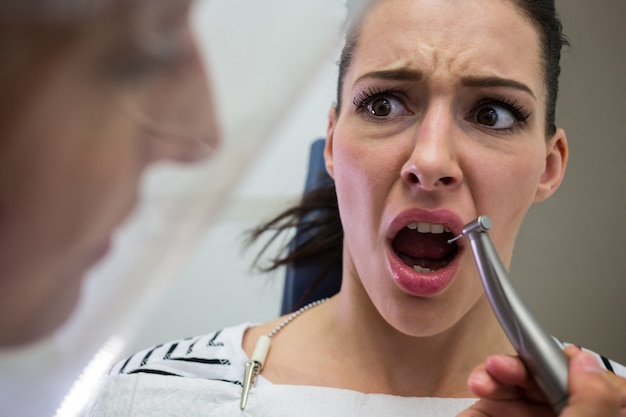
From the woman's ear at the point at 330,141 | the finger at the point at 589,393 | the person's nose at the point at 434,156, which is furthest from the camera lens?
the woman's ear at the point at 330,141

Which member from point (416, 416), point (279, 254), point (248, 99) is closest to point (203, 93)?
point (248, 99)

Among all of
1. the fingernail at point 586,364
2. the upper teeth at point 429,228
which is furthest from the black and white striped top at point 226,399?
the fingernail at point 586,364

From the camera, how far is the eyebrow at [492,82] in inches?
24.1

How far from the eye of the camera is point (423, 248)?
2.15 feet

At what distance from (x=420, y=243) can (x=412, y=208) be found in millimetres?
76

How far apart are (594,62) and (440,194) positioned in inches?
27.2

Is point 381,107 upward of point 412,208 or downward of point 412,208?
upward

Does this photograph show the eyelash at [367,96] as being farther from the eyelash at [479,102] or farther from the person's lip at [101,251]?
the person's lip at [101,251]

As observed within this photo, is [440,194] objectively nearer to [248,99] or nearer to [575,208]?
[248,99]

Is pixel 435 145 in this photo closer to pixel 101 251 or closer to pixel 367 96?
pixel 367 96

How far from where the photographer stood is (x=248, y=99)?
15 cm

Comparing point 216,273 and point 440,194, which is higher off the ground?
point 440,194

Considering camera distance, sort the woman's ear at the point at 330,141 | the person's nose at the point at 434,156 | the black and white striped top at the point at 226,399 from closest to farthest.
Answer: the person's nose at the point at 434,156, the black and white striped top at the point at 226,399, the woman's ear at the point at 330,141

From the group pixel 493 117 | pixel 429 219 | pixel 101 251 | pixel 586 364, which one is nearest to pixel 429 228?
pixel 429 219
